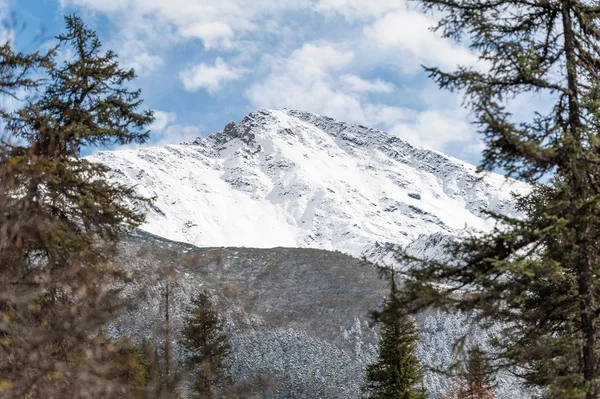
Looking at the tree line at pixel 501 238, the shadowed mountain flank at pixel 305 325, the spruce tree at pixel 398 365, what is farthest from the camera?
the shadowed mountain flank at pixel 305 325

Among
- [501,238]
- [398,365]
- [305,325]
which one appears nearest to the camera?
[501,238]

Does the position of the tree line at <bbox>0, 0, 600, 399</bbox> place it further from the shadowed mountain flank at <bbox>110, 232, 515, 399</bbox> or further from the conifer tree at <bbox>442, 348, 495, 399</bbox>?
the shadowed mountain flank at <bbox>110, 232, 515, 399</bbox>

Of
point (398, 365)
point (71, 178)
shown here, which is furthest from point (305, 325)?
point (71, 178)

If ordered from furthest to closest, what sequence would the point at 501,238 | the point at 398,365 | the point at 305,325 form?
the point at 305,325
the point at 398,365
the point at 501,238

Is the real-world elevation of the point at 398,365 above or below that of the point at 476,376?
above

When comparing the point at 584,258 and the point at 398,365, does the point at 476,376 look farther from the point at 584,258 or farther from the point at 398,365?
the point at 398,365

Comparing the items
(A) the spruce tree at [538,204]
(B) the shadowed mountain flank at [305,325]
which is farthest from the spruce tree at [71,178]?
(B) the shadowed mountain flank at [305,325]

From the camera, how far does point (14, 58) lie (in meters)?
8.80

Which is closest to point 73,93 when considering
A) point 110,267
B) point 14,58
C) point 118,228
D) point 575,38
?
point 14,58

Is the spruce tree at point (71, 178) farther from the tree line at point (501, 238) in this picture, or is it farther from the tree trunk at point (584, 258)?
the tree trunk at point (584, 258)

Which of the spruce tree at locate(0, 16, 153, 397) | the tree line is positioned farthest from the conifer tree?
the spruce tree at locate(0, 16, 153, 397)

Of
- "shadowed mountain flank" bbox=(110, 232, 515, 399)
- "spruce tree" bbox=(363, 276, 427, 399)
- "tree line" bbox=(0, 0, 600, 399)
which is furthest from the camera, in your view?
"shadowed mountain flank" bbox=(110, 232, 515, 399)

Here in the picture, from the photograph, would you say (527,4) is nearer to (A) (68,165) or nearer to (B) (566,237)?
(B) (566,237)

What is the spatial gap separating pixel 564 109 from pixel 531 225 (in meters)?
1.76
